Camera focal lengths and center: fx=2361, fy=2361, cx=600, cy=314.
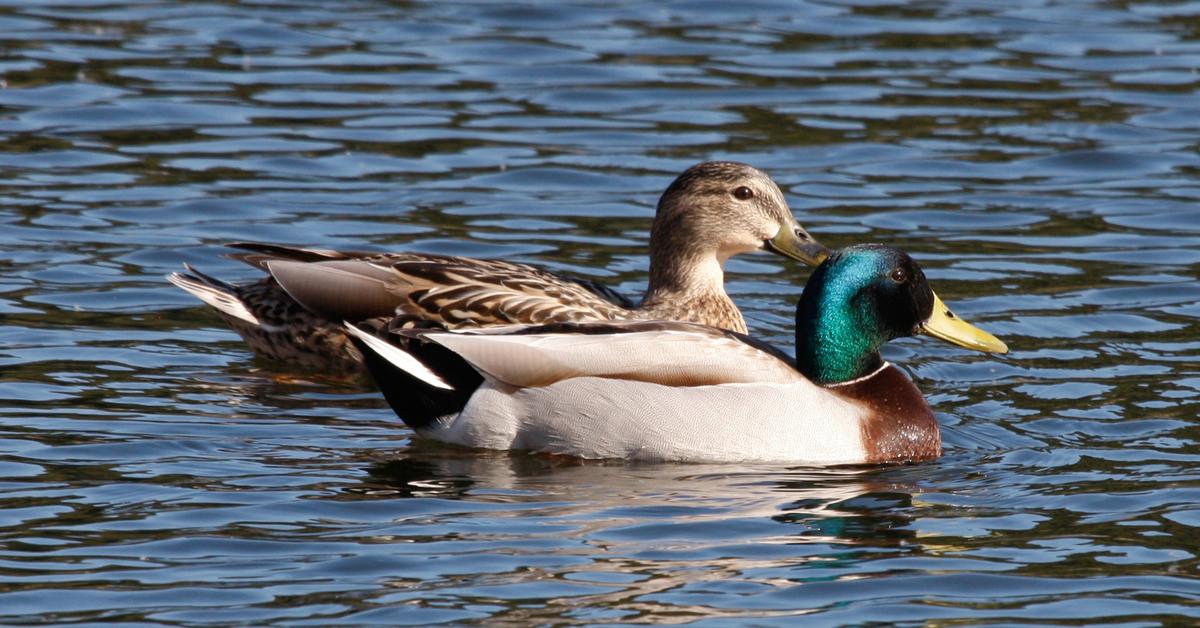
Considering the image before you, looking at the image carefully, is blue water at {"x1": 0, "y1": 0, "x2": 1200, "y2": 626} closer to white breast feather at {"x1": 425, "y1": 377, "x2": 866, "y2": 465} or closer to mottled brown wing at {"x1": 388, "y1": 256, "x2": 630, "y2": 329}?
white breast feather at {"x1": 425, "y1": 377, "x2": 866, "y2": 465}

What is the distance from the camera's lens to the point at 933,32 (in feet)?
58.5

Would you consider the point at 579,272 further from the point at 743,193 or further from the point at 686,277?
the point at 743,193

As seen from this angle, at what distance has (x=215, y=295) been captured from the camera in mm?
11289

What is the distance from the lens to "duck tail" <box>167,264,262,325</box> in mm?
11234

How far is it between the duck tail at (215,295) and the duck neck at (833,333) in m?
2.82

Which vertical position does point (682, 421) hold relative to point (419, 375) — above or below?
below

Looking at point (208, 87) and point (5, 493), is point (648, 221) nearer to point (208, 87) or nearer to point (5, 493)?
point (208, 87)

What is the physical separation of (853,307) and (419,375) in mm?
1848

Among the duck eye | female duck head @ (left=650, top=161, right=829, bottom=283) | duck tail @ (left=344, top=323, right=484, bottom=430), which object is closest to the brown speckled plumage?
duck tail @ (left=344, top=323, right=484, bottom=430)

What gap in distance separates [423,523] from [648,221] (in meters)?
5.61

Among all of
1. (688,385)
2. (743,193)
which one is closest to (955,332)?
(688,385)

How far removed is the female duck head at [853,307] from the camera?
390 inches

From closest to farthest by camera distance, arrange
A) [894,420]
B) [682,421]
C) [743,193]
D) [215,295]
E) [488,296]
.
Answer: [682,421] → [894,420] → [488,296] → [215,295] → [743,193]

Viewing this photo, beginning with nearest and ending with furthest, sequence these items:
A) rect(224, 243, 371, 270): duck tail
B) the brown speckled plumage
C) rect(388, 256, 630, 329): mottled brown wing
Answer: the brown speckled plumage
rect(388, 256, 630, 329): mottled brown wing
rect(224, 243, 371, 270): duck tail
